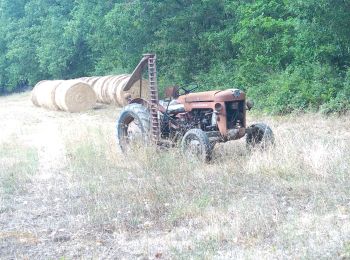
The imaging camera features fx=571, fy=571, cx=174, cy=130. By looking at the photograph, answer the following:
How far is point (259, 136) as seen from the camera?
9.96m

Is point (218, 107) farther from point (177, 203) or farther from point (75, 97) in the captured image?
point (75, 97)

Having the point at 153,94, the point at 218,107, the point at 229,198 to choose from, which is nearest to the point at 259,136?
the point at 218,107

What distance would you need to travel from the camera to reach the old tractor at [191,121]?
31.1ft

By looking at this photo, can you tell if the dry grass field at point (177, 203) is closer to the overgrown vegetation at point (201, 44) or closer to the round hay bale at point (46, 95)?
the overgrown vegetation at point (201, 44)

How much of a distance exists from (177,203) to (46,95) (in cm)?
1760

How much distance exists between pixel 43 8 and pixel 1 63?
5218 mm

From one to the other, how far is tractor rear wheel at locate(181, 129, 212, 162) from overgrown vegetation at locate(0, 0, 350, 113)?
548 centimetres

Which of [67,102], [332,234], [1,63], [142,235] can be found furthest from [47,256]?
[1,63]

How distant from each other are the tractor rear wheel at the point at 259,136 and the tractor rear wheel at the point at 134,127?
178cm

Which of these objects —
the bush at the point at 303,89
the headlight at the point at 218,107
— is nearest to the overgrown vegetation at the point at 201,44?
the bush at the point at 303,89

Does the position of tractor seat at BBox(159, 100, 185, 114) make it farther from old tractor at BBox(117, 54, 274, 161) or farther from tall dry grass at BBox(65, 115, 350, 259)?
tall dry grass at BBox(65, 115, 350, 259)

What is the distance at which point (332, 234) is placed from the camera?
5.45 metres

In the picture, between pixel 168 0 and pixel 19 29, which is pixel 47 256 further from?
pixel 19 29

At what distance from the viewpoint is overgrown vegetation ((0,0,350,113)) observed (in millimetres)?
14852
